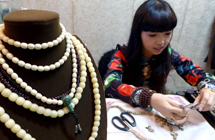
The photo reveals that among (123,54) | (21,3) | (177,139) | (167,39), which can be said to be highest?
(21,3)

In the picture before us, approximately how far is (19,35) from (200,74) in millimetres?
913


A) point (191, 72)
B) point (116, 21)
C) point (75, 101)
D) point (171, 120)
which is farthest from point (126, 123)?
point (116, 21)

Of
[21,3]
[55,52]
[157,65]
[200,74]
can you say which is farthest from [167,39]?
[21,3]

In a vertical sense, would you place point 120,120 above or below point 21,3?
below

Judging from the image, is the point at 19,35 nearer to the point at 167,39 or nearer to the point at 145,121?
the point at 145,121

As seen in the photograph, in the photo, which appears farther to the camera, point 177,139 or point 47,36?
point 177,139

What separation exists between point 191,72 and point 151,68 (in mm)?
233

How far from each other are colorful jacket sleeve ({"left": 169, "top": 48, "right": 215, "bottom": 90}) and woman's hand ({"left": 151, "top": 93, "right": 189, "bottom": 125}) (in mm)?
336

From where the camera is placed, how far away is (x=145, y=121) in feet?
1.97

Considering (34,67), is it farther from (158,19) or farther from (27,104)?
(158,19)

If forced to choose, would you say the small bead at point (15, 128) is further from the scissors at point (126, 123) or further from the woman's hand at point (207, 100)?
the woman's hand at point (207, 100)

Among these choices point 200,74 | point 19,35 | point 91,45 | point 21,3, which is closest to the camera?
point 19,35

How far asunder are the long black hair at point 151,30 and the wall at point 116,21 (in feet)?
1.45

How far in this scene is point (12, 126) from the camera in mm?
292
